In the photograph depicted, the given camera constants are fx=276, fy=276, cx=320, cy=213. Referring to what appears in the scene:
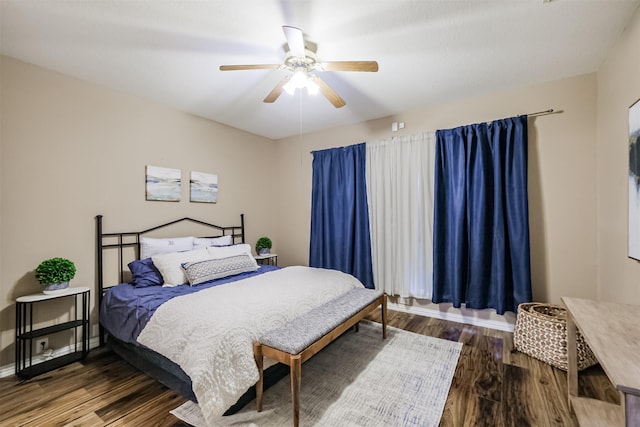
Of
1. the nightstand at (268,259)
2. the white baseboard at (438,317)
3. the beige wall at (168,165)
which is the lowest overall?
the white baseboard at (438,317)

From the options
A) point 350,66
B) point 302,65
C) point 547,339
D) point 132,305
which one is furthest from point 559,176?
point 132,305

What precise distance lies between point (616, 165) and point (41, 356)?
196 inches

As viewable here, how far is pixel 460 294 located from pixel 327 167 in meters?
2.39

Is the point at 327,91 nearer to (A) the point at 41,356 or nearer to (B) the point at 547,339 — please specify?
(B) the point at 547,339

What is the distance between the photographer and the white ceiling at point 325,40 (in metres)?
1.79

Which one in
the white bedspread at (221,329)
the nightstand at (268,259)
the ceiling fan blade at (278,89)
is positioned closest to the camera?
the white bedspread at (221,329)

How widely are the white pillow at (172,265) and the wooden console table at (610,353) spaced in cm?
293

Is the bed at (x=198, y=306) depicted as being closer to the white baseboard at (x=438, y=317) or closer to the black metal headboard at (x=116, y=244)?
the black metal headboard at (x=116, y=244)

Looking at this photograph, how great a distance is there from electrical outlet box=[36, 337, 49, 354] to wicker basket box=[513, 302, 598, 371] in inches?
166

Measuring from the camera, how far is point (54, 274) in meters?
2.26

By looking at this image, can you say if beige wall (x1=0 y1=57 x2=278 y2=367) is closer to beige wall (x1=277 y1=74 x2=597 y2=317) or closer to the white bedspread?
the white bedspread

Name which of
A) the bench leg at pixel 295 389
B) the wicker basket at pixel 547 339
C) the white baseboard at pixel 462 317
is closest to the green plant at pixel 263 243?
the white baseboard at pixel 462 317

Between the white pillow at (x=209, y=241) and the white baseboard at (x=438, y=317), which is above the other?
the white pillow at (x=209, y=241)

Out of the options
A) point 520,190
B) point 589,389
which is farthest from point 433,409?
point 520,190
